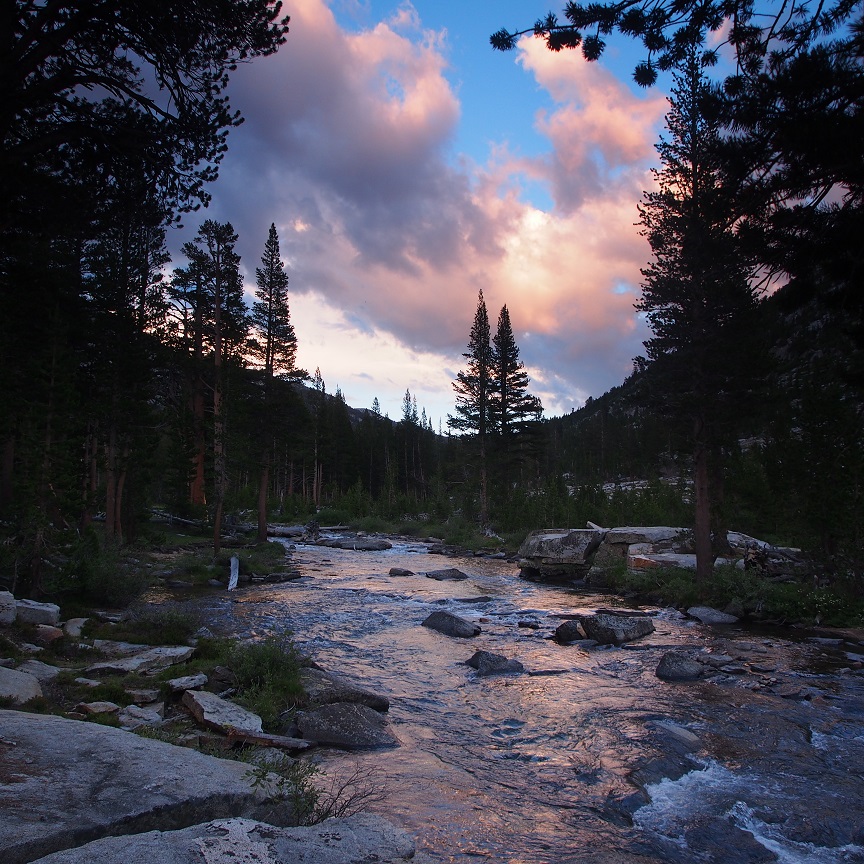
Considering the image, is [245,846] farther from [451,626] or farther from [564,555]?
[564,555]

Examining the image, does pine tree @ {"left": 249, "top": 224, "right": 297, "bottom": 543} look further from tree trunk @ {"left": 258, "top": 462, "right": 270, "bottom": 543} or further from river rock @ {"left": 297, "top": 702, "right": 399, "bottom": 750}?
river rock @ {"left": 297, "top": 702, "right": 399, "bottom": 750}

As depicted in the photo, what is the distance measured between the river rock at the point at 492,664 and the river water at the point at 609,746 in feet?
0.83

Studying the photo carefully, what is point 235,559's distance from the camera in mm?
22219

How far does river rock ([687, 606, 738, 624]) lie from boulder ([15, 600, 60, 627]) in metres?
15.9

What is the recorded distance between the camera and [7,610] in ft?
32.8

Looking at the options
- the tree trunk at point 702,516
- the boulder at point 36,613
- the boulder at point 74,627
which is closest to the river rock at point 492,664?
the boulder at point 74,627

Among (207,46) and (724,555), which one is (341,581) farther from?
(207,46)

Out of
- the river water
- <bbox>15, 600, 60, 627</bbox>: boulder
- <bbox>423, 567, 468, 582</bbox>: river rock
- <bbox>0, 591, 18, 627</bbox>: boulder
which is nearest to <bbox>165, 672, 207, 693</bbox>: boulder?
the river water

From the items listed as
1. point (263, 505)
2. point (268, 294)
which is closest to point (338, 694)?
point (263, 505)

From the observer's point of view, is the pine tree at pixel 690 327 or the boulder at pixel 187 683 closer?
the boulder at pixel 187 683

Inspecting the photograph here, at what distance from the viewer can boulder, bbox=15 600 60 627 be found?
34.4 ft

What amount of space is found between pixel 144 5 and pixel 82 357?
724 inches

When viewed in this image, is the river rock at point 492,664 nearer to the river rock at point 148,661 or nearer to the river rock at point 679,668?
the river rock at point 679,668

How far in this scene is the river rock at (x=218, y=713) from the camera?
6.67 metres
